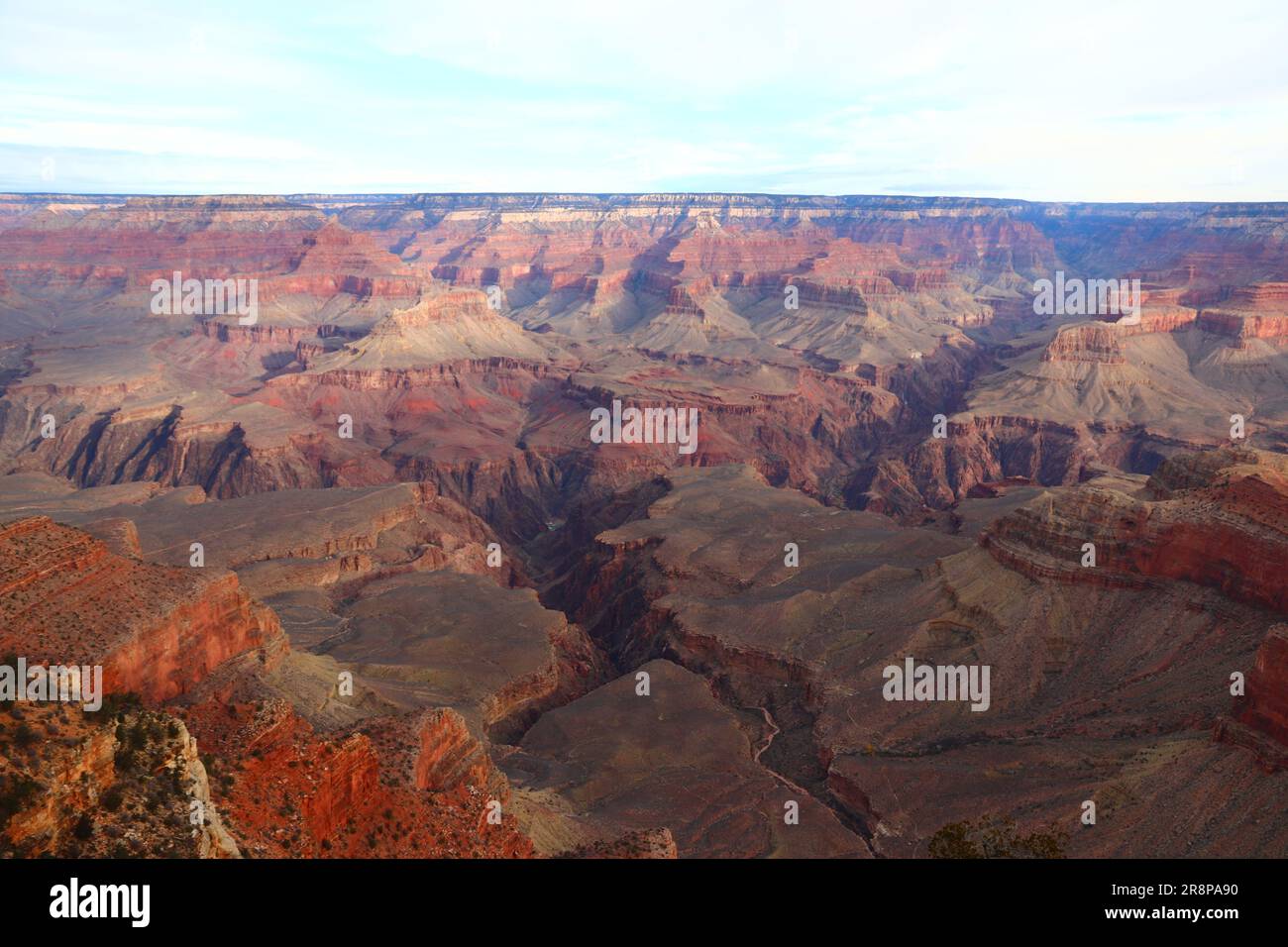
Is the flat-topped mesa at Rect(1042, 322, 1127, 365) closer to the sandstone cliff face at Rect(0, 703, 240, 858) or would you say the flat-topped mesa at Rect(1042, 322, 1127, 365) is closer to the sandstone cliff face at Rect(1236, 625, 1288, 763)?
the sandstone cliff face at Rect(1236, 625, 1288, 763)

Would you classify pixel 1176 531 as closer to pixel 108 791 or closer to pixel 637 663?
pixel 637 663

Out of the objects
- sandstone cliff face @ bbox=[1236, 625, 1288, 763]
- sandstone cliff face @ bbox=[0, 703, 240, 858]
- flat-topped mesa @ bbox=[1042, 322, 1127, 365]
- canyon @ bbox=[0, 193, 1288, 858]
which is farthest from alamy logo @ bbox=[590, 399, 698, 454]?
sandstone cliff face @ bbox=[0, 703, 240, 858]

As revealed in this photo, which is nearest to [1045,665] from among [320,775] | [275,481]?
[320,775]

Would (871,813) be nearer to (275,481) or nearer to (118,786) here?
(118,786)
